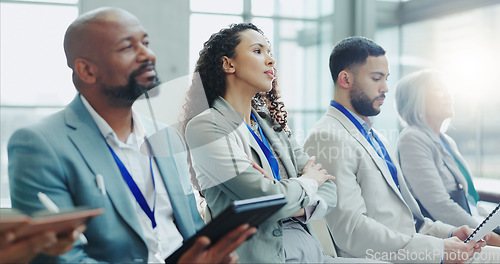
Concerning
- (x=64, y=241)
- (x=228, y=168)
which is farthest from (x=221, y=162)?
(x=64, y=241)

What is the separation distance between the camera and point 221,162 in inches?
73.9

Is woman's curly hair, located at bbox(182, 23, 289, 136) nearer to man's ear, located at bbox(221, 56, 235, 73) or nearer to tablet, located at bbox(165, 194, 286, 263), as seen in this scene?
man's ear, located at bbox(221, 56, 235, 73)

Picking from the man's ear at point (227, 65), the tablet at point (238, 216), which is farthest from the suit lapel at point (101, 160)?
the man's ear at point (227, 65)

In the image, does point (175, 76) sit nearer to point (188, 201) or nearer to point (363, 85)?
point (363, 85)

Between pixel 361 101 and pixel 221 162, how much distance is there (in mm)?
1012

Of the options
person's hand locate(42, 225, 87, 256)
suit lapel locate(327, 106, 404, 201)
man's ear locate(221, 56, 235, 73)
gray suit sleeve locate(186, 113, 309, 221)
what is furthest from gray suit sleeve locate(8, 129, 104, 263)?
suit lapel locate(327, 106, 404, 201)

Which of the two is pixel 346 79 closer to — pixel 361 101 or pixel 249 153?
pixel 361 101

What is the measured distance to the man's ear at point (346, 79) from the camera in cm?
258

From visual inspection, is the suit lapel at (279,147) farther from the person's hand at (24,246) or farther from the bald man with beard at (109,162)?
the person's hand at (24,246)

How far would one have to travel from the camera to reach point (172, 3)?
16.4ft

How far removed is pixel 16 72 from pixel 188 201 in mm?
3265

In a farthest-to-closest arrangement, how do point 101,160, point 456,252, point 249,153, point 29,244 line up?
point 456,252
point 249,153
point 101,160
point 29,244

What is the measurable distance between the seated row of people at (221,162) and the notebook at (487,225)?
0.04 m

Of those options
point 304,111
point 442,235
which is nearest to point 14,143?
point 442,235
